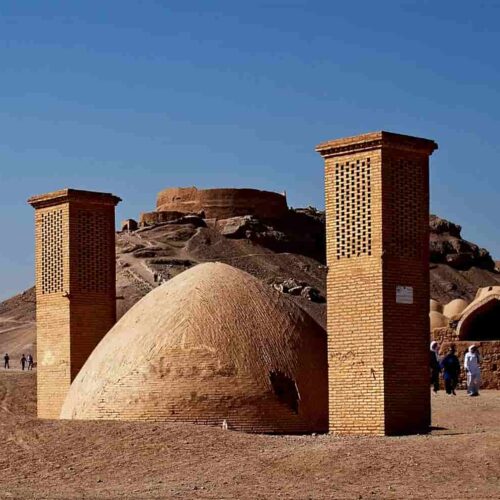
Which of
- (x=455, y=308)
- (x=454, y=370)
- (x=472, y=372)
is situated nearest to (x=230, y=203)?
(x=455, y=308)

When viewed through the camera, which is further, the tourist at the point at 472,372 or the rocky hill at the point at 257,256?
the rocky hill at the point at 257,256

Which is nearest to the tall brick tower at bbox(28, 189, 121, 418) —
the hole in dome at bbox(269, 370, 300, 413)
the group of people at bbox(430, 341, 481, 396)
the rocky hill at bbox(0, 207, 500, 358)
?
the hole in dome at bbox(269, 370, 300, 413)

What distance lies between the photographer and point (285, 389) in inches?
609

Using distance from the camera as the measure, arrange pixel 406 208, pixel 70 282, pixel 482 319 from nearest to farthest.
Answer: pixel 406 208 < pixel 70 282 < pixel 482 319

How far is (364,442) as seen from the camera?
12.8 m

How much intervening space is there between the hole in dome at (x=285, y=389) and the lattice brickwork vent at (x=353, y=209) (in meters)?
1.86

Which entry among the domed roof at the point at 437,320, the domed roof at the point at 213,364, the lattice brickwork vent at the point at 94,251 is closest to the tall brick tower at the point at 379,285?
the domed roof at the point at 213,364

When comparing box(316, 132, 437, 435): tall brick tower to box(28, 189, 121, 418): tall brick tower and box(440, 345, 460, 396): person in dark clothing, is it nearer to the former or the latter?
box(28, 189, 121, 418): tall brick tower

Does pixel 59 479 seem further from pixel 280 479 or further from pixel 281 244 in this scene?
pixel 281 244

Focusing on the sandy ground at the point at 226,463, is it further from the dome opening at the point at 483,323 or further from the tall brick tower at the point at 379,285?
the dome opening at the point at 483,323

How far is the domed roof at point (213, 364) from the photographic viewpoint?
49.6 feet

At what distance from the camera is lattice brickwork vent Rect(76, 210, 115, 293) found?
1849cm

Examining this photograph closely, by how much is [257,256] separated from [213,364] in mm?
44844

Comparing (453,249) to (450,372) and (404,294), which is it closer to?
(450,372)
